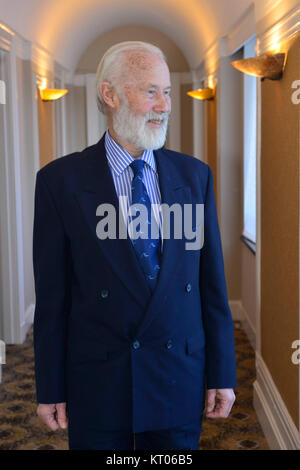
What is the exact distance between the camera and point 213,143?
8.03 metres

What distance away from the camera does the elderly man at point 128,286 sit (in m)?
1.94

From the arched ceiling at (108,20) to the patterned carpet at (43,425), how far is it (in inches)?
120

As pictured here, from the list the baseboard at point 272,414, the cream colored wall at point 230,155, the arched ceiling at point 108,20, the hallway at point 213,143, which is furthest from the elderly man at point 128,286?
the cream colored wall at point 230,155

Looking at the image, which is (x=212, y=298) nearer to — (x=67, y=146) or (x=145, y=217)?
(x=145, y=217)

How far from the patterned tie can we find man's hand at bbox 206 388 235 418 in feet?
1.44

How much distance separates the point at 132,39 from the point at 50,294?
8.69 m

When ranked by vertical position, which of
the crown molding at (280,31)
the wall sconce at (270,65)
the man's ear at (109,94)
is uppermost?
the crown molding at (280,31)

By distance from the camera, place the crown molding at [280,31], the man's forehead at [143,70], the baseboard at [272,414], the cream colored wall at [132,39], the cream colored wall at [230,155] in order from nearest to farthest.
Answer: the man's forehead at [143,70], the crown molding at [280,31], the baseboard at [272,414], the cream colored wall at [230,155], the cream colored wall at [132,39]

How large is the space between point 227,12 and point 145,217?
15.0ft

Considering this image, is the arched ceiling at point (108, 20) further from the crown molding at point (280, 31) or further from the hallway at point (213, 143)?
the crown molding at point (280, 31)

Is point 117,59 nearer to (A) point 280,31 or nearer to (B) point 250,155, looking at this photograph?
(A) point 280,31

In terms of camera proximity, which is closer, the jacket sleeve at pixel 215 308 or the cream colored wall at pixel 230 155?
the jacket sleeve at pixel 215 308

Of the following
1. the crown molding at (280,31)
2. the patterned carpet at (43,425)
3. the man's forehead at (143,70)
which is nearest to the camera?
the man's forehead at (143,70)

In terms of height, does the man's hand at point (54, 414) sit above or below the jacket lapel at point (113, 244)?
below
